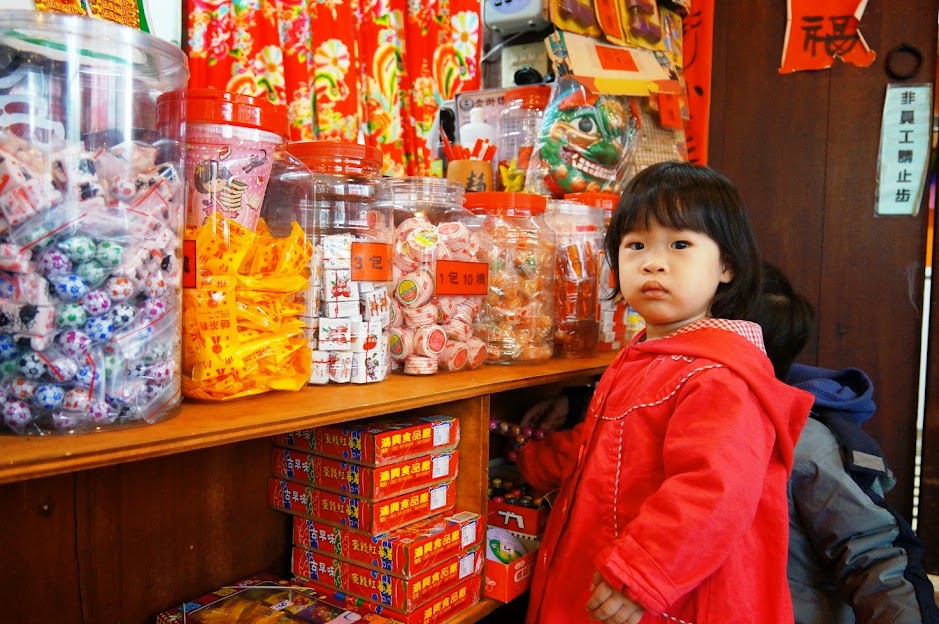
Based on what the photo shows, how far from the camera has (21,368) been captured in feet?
2.20

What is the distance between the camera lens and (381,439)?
3.43 feet

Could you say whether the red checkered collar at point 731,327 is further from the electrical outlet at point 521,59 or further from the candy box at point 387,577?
the electrical outlet at point 521,59

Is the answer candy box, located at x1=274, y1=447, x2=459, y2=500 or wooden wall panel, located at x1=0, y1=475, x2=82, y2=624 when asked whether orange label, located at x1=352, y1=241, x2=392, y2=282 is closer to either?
candy box, located at x1=274, y1=447, x2=459, y2=500

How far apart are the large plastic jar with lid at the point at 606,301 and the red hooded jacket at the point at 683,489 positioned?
1.58ft

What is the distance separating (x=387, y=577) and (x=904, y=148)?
2.27 metres

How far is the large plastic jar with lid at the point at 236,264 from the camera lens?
2.83ft

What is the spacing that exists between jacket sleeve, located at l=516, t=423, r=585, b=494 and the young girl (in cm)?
20

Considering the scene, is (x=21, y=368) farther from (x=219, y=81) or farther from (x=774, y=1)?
(x=774, y=1)

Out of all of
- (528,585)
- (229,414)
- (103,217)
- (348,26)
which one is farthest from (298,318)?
(348,26)

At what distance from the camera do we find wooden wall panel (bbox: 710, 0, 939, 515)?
92.7 inches

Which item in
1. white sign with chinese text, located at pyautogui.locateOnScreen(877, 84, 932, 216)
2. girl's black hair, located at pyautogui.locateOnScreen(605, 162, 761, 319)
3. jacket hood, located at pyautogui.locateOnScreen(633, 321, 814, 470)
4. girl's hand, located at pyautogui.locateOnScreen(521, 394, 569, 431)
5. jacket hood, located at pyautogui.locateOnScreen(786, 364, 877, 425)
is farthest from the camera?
white sign with chinese text, located at pyautogui.locateOnScreen(877, 84, 932, 216)

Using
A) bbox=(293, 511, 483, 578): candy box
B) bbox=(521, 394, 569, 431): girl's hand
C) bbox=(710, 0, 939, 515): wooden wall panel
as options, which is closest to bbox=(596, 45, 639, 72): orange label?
bbox=(710, 0, 939, 515): wooden wall panel

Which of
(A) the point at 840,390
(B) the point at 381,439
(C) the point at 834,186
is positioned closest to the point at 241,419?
(B) the point at 381,439

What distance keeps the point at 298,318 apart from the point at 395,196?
1.26 feet
